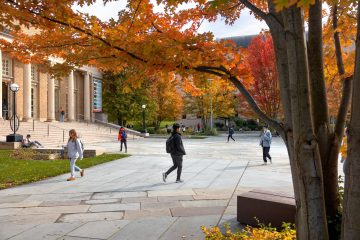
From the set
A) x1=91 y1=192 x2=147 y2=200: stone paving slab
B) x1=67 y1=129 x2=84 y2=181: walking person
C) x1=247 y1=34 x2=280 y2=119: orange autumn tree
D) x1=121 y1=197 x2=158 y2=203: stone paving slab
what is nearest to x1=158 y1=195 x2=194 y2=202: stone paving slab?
x1=121 y1=197 x2=158 y2=203: stone paving slab

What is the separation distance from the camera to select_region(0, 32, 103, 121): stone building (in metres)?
33.4

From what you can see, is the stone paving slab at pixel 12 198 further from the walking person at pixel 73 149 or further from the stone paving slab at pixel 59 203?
the walking person at pixel 73 149

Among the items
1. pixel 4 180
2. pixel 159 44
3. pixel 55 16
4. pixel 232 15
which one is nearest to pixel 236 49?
pixel 159 44

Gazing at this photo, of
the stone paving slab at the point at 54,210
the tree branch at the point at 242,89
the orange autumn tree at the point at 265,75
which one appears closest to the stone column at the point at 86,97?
the orange autumn tree at the point at 265,75

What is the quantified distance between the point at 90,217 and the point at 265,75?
33.0m

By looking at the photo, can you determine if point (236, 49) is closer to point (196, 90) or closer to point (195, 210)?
point (196, 90)

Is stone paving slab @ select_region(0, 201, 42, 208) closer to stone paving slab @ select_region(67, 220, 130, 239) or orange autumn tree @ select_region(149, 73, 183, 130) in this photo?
stone paving slab @ select_region(67, 220, 130, 239)

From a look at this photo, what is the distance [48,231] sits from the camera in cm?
571

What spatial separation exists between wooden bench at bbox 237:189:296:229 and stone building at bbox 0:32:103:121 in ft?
76.1

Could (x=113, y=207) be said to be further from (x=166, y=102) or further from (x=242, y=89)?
(x=166, y=102)

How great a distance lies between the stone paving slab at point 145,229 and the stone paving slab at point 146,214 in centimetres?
23

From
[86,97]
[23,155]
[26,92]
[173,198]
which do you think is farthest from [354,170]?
[86,97]

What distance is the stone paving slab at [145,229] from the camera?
5379 millimetres

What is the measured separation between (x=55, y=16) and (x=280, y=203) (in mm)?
4101
